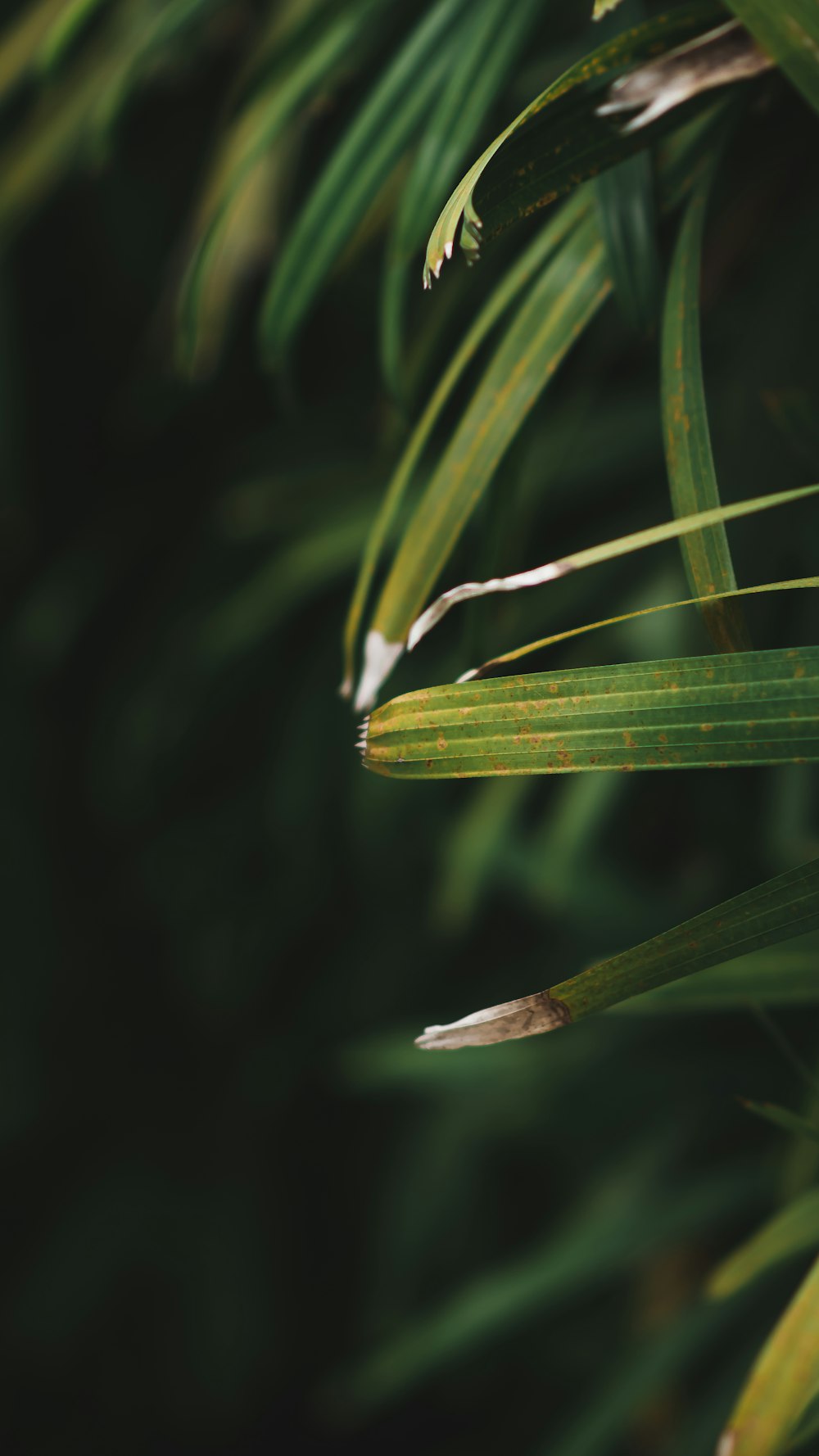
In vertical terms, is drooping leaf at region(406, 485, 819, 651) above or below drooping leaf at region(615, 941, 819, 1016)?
above

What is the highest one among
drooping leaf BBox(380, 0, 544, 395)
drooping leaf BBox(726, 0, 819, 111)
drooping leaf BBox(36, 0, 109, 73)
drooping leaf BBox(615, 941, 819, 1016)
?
drooping leaf BBox(36, 0, 109, 73)

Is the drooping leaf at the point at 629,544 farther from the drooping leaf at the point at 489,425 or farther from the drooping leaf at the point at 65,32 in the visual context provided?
the drooping leaf at the point at 65,32

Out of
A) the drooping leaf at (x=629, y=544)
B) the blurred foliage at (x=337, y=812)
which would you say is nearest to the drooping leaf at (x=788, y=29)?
the blurred foliage at (x=337, y=812)

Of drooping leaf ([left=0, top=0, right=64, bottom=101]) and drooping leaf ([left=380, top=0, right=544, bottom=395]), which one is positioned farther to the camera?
drooping leaf ([left=0, top=0, right=64, bottom=101])

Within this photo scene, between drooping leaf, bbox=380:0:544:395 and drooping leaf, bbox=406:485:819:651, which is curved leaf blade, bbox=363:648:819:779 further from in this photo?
drooping leaf, bbox=380:0:544:395

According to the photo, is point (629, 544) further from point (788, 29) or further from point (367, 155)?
point (367, 155)

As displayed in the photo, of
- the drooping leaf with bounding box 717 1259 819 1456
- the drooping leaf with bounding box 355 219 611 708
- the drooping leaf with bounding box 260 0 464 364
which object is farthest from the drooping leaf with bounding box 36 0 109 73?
the drooping leaf with bounding box 717 1259 819 1456
